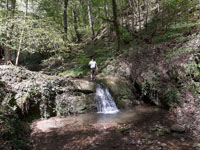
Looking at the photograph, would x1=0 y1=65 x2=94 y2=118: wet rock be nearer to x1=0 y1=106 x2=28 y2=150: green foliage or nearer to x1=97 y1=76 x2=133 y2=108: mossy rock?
x1=0 y1=106 x2=28 y2=150: green foliage

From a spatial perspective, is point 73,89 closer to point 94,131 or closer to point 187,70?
point 94,131

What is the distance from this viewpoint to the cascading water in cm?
888

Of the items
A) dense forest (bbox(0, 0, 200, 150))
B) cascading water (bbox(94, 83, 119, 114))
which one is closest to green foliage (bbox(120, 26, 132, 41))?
dense forest (bbox(0, 0, 200, 150))

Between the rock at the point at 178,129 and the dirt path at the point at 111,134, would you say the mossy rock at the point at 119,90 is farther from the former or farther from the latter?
the rock at the point at 178,129

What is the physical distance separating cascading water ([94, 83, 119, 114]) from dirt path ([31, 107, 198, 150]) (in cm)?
149

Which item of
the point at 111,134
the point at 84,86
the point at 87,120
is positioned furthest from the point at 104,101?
the point at 111,134

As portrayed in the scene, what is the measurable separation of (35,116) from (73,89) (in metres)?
2.57

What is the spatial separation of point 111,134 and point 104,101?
386 cm

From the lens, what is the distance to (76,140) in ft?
16.9

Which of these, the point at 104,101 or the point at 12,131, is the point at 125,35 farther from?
the point at 12,131

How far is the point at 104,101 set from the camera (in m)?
9.27

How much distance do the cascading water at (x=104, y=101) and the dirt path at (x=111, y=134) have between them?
149cm

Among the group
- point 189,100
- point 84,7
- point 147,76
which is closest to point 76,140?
point 189,100

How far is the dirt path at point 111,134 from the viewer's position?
460 centimetres
